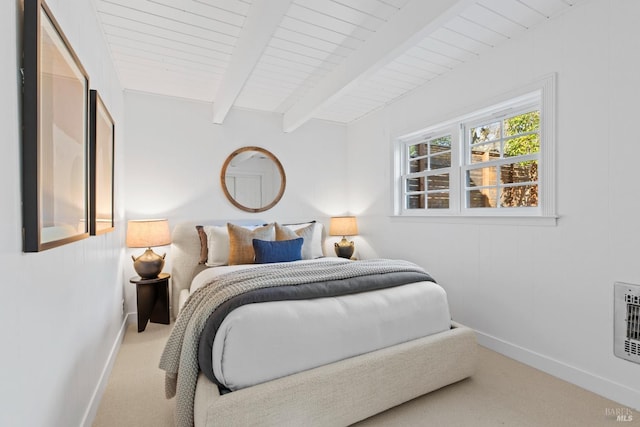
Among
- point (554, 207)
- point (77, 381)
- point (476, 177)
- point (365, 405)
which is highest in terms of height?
point (476, 177)

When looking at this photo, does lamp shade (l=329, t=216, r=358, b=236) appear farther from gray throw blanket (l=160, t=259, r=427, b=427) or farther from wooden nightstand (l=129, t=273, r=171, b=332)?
wooden nightstand (l=129, t=273, r=171, b=332)

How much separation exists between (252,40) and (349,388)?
213 cm

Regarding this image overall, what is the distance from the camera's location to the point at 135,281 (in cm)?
296

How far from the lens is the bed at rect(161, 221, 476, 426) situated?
1.47m

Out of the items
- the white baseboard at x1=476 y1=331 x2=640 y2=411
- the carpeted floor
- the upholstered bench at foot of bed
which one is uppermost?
the upholstered bench at foot of bed

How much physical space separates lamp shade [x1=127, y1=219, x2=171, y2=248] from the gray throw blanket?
4.35 feet

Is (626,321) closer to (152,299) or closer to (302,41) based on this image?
(302,41)

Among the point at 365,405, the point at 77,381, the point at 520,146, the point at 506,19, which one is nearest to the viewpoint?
the point at 77,381

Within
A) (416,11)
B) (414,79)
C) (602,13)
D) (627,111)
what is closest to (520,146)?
(627,111)

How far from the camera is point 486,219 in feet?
8.74

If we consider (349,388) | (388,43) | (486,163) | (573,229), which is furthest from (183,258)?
(573,229)

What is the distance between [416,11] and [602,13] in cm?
113

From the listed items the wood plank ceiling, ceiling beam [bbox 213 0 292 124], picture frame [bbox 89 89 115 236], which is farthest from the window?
picture frame [bbox 89 89 115 236]

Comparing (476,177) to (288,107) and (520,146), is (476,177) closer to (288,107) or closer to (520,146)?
(520,146)
